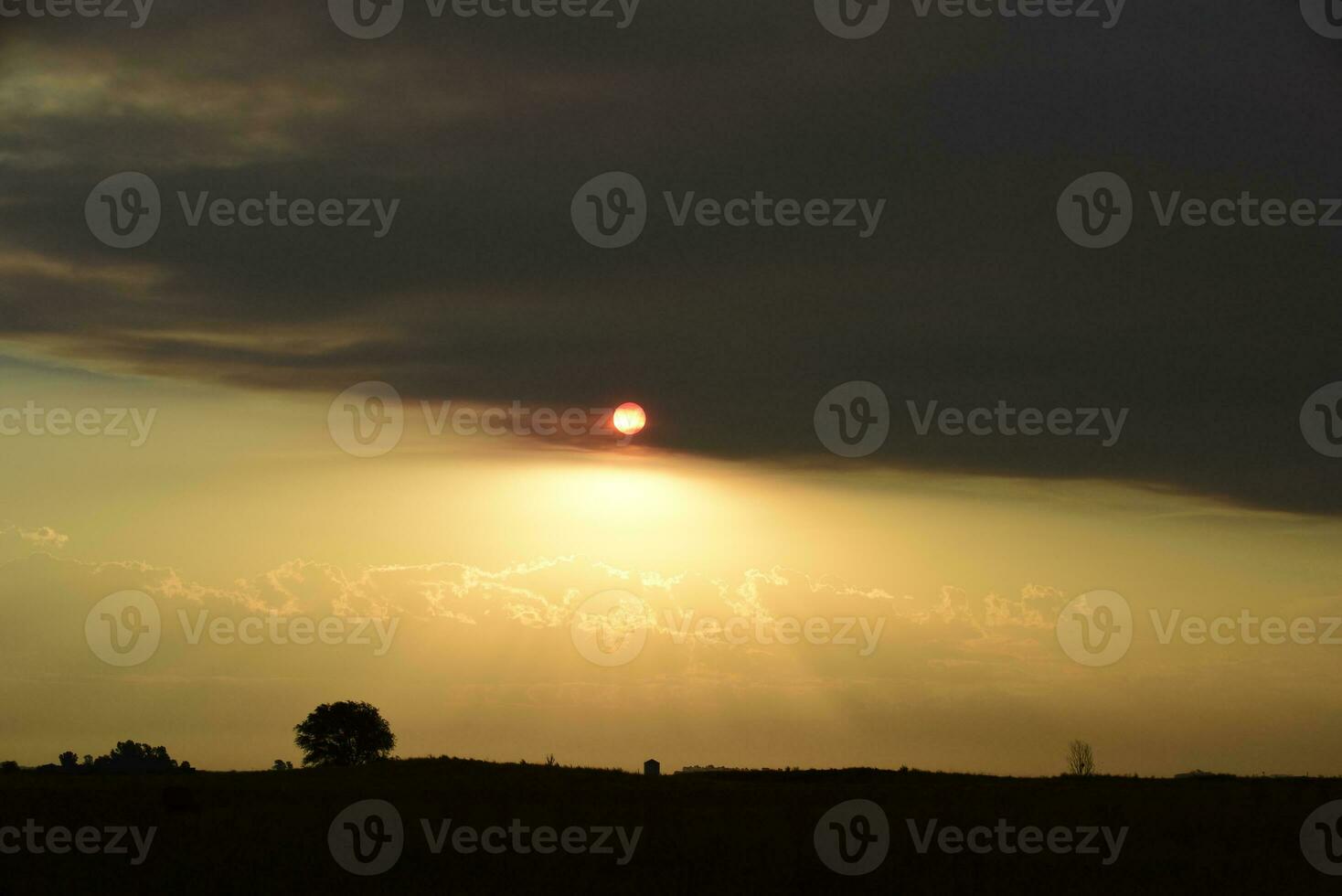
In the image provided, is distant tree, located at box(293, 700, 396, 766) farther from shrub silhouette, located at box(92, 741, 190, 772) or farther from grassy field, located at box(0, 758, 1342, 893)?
grassy field, located at box(0, 758, 1342, 893)

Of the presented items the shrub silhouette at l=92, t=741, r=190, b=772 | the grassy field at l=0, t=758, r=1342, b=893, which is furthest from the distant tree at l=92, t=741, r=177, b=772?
the grassy field at l=0, t=758, r=1342, b=893

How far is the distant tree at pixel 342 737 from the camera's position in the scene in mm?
140750

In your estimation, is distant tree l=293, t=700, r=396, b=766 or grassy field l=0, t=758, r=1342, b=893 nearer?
grassy field l=0, t=758, r=1342, b=893

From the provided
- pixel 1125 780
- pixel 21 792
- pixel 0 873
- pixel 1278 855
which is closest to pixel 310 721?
pixel 21 792

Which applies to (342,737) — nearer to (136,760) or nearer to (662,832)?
(136,760)

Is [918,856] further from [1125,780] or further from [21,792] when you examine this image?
[21,792]

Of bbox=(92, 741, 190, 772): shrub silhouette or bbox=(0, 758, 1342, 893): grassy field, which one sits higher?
bbox=(92, 741, 190, 772): shrub silhouette

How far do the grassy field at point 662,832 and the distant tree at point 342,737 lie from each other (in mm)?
66034

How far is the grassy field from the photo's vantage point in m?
45.0

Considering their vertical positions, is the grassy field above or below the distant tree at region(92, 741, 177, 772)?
below

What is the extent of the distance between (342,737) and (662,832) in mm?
96274

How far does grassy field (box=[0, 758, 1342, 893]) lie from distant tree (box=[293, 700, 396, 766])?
6603cm

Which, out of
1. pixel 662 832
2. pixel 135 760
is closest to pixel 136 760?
pixel 135 760

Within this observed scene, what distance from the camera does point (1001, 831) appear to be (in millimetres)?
53375
